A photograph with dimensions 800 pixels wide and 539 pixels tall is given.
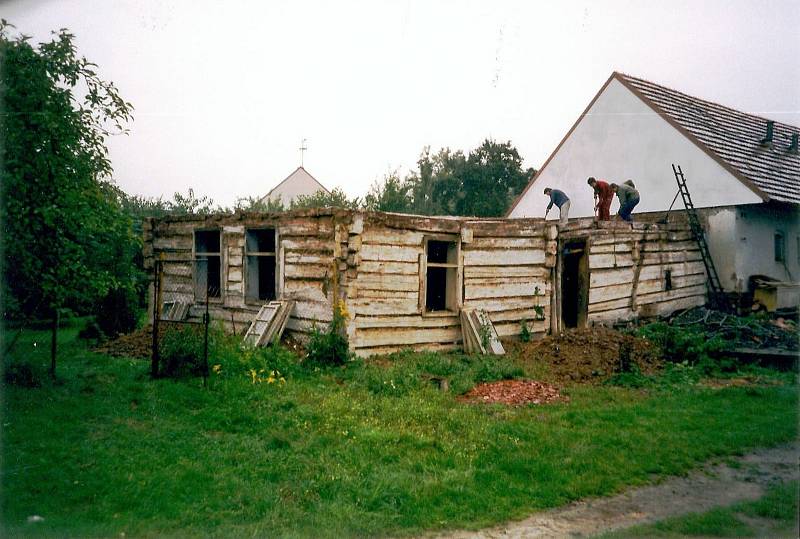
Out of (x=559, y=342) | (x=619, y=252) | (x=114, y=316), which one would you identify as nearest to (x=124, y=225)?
(x=114, y=316)

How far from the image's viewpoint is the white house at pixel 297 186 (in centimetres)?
4459

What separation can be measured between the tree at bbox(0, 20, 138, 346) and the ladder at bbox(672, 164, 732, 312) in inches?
613

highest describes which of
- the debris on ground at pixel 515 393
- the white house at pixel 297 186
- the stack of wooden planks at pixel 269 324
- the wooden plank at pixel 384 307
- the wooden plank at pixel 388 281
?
the white house at pixel 297 186

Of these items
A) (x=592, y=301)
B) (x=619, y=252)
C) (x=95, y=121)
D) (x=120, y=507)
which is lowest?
(x=120, y=507)

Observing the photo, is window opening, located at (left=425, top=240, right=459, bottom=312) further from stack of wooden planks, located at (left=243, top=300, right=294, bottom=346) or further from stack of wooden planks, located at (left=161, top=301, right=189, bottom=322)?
stack of wooden planks, located at (left=161, top=301, right=189, bottom=322)

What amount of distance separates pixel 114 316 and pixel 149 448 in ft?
32.5

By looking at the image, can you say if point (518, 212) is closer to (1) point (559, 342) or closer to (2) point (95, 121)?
(1) point (559, 342)

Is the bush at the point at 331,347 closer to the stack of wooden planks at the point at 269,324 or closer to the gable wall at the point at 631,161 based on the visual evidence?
the stack of wooden planks at the point at 269,324

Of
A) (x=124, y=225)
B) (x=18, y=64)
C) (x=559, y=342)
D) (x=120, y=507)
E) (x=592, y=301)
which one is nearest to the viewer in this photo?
(x=120, y=507)

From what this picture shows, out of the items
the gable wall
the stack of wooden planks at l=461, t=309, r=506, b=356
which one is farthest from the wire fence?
the gable wall

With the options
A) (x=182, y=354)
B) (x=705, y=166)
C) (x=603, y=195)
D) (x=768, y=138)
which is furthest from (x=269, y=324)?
(x=768, y=138)

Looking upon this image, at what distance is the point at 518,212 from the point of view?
2475 cm

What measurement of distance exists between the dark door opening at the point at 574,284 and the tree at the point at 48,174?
10.7 meters

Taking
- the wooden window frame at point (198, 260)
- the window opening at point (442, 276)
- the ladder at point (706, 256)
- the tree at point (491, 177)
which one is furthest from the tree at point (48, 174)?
the tree at point (491, 177)
